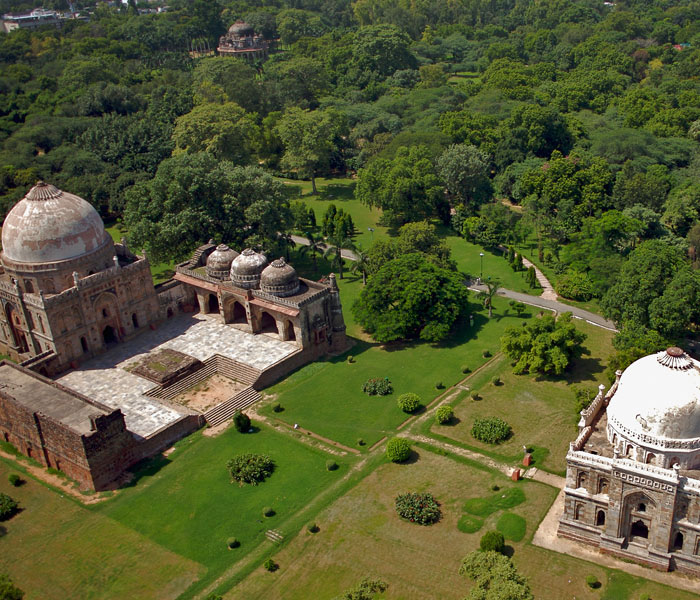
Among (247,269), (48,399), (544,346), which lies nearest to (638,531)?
(544,346)

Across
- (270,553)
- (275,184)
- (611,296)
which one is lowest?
(270,553)

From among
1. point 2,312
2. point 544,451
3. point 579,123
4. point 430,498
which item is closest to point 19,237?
point 2,312

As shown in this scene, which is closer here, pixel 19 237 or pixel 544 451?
pixel 544 451

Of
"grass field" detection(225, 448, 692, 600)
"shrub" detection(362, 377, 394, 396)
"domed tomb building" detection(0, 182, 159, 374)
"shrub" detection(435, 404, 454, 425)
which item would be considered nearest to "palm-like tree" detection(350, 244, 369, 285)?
"shrub" detection(362, 377, 394, 396)

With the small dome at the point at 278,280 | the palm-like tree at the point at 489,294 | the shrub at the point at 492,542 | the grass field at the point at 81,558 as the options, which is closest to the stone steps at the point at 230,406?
the small dome at the point at 278,280

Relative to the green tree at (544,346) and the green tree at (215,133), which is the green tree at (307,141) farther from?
the green tree at (544,346)

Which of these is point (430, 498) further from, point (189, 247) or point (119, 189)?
point (119, 189)

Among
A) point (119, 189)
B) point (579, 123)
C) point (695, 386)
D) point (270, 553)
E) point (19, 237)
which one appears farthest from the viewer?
point (579, 123)
